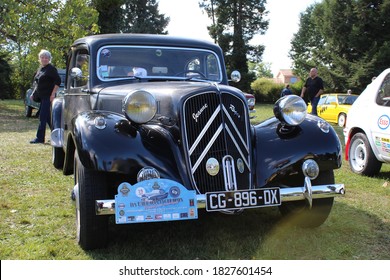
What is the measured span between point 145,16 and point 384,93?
32966mm

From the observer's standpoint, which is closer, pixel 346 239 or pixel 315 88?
pixel 346 239

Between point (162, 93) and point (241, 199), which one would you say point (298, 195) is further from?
point (162, 93)

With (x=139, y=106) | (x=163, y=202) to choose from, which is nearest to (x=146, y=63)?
(x=139, y=106)

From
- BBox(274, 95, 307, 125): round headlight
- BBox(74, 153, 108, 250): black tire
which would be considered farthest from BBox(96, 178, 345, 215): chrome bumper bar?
BBox(274, 95, 307, 125): round headlight

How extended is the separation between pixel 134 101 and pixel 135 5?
116 ft

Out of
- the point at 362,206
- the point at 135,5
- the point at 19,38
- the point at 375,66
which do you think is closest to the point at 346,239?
the point at 362,206

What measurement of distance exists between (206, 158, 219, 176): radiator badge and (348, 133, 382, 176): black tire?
12.2 ft

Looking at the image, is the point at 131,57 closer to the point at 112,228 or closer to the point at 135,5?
the point at 112,228

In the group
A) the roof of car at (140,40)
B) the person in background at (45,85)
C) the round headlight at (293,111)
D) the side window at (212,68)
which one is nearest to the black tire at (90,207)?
the round headlight at (293,111)

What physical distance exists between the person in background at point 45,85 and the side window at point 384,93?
5.95 meters

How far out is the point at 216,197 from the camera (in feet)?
9.45

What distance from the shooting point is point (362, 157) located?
6359 millimetres

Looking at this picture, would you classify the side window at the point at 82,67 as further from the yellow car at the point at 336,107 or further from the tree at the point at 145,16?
the tree at the point at 145,16

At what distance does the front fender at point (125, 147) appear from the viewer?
2982mm
